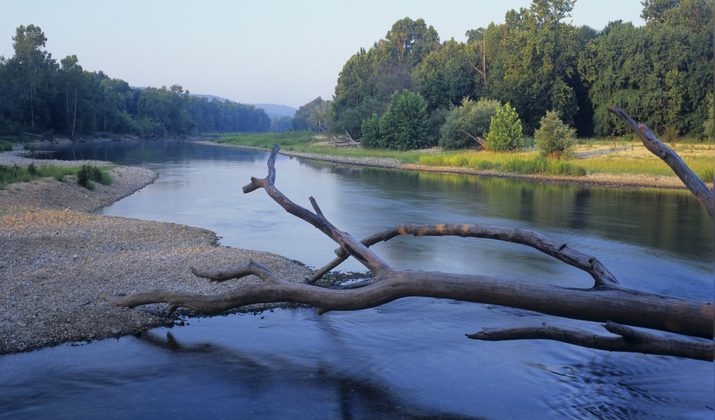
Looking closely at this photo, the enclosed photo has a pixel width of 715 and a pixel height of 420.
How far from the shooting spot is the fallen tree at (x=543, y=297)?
11.8ft

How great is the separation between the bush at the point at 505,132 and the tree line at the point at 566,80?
393 centimetres

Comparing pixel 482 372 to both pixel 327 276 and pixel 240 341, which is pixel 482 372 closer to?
pixel 240 341

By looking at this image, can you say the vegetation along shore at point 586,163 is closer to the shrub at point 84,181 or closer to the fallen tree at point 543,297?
the fallen tree at point 543,297

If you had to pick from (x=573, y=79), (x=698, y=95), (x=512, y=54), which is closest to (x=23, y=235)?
(x=698, y=95)

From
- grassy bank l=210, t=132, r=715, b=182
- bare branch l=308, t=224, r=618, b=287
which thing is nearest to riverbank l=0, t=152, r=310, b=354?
bare branch l=308, t=224, r=618, b=287

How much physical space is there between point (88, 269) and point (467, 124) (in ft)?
132

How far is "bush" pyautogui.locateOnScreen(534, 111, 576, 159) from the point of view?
32469 mm

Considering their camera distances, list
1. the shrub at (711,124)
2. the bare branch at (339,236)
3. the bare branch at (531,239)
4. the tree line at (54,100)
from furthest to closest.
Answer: the tree line at (54,100)
the bare branch at (339,236)
the bare branch at (531,239)
the shrub at (711,124)

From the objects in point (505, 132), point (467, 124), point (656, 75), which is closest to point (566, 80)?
point (656, 75)

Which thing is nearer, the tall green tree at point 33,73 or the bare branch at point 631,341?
the bare branch at point 631,341

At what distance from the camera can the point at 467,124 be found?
148ft

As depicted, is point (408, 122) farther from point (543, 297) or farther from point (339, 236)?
point (543, 297)

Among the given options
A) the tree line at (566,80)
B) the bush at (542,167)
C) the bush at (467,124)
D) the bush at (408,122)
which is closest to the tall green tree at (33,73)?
the tree line at (566,80)

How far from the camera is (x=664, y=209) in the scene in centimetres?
1898
